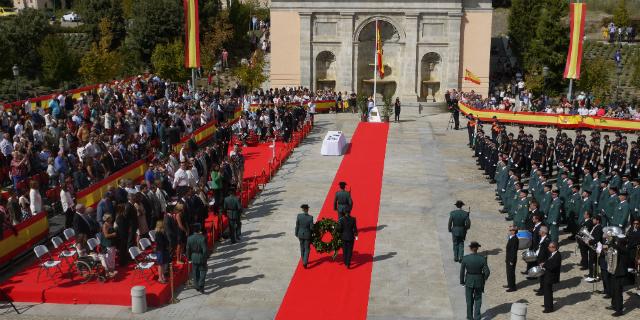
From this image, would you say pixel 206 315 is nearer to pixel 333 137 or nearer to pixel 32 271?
pixel 32 271

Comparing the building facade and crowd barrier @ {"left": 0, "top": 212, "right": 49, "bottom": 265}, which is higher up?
the building facade

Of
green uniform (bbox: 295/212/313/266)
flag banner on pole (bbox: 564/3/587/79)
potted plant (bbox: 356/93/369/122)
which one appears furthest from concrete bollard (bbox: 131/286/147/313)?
flag banner on pole (bbox: 564/3/587/79)

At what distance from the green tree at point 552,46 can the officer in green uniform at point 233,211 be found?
130ft

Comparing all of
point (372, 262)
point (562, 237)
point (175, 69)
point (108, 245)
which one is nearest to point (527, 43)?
point (175, 69)

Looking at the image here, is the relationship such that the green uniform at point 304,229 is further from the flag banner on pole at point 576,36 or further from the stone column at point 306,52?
the stone column at point 306,52

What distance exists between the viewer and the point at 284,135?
33.6 m

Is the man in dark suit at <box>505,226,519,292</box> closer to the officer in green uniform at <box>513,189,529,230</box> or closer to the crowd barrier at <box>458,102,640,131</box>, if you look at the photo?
the officer in green uniform at <box>513,189,529,230</box>

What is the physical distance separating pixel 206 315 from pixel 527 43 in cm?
Result: 5018

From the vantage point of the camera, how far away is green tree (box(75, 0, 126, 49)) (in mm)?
72750

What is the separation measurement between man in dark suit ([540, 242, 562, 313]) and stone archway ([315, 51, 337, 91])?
36964 mm

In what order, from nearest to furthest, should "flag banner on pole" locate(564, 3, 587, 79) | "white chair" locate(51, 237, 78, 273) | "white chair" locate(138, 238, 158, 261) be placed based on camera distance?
"white chair" locate(51, 237, 78, 273) < "white chair" locate(138, 238, 158, 261) < "flag banner on pole" locate(564, 3, 587, 79)

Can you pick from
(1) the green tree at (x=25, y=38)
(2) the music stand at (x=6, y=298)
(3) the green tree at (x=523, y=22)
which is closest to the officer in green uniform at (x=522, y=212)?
(2) the music stand at (x=6, y=298)

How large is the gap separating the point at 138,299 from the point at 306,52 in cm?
3753

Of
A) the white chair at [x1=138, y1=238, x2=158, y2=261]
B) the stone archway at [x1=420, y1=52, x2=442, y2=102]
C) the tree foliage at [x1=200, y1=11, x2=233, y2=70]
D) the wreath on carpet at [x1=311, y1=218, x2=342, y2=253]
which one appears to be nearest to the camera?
the white chair at [x1=138, y1=238, x2=158, y2=261]
